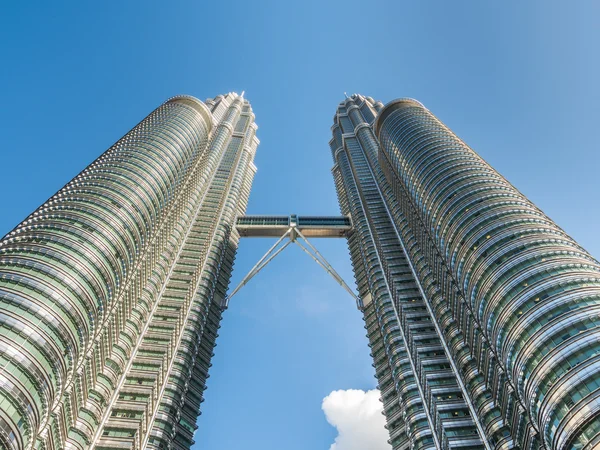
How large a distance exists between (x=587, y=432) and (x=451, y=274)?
115 ft

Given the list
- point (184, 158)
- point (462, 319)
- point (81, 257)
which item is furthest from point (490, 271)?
point (184, 158)

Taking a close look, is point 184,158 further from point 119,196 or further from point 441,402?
point 441,402

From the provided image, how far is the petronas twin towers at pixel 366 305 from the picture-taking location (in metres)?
48.2

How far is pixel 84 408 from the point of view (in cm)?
5991

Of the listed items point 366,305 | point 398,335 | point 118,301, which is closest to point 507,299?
point 398,335

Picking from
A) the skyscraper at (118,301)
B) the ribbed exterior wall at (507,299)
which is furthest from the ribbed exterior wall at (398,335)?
the skyscraper at (118,301)

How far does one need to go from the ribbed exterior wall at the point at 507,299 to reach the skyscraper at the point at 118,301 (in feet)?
155

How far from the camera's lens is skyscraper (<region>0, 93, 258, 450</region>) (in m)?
48.8

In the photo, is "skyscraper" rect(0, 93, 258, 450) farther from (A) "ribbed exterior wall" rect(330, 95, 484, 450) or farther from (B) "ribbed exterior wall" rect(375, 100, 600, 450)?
(B) "ribbed exterior wall" rect(375, 100, 600, 450)

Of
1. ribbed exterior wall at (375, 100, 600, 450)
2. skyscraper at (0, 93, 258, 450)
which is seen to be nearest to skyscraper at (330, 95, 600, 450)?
ribbed exterior wall at (375, 100, 600, 450)

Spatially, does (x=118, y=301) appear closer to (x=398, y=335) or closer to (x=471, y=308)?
(x=398, y=335)

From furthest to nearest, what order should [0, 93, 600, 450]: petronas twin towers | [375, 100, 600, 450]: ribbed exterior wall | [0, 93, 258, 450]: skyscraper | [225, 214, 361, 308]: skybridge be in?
[225, 214, 361, 308]: skybridge < [0, 93, 258, 450]: skyscraper < [0, 93, 600, 450]: petronas twin towers < [375, 100, 600, 450]: ribbed exterior wall

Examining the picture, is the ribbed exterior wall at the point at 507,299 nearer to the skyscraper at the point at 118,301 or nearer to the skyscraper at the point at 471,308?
the skyscraper at the point at 471,308

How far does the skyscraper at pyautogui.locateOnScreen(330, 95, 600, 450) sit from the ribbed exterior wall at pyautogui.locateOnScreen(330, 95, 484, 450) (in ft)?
0.85
